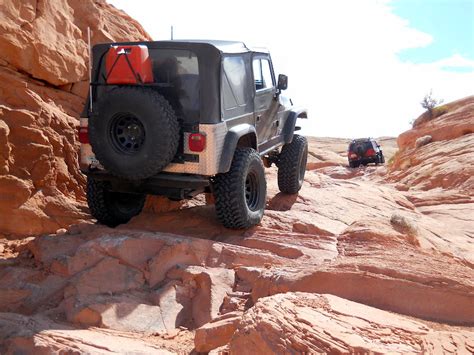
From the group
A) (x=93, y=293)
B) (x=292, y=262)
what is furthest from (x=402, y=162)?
(x=93, y=293)

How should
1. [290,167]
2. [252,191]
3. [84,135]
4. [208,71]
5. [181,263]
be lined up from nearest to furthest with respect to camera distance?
[181,263] → [208,71] → [84,135] → [252,191] → [290,167]

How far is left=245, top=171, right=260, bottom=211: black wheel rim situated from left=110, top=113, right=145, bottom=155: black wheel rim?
1520mm

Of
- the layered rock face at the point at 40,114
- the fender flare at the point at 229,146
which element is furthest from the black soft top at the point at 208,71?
the layered rock face at the point at 40,114

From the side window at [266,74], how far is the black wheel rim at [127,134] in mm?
2449

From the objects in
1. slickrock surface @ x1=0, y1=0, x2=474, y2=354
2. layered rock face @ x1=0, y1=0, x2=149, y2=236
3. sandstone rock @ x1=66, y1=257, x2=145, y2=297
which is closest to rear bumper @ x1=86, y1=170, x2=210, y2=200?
slickrock surface @ x1=0, y1=0, x2=474, y2=354

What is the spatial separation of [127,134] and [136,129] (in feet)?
0.42

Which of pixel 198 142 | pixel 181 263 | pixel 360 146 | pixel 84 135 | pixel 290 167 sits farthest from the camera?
pixel 360 146

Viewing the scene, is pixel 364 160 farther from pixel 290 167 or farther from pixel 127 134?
pixel 127 134

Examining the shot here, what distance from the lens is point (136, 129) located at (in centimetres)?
595

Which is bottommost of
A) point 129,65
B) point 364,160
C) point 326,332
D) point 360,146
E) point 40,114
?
point 364,160

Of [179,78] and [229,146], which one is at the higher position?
[179,78]

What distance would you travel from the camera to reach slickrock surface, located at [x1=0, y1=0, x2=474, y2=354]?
11.8 ft

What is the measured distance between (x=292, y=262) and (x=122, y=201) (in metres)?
→ 2.75

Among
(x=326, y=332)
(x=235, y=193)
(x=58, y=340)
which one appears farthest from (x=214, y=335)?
(x=235, y=193)
